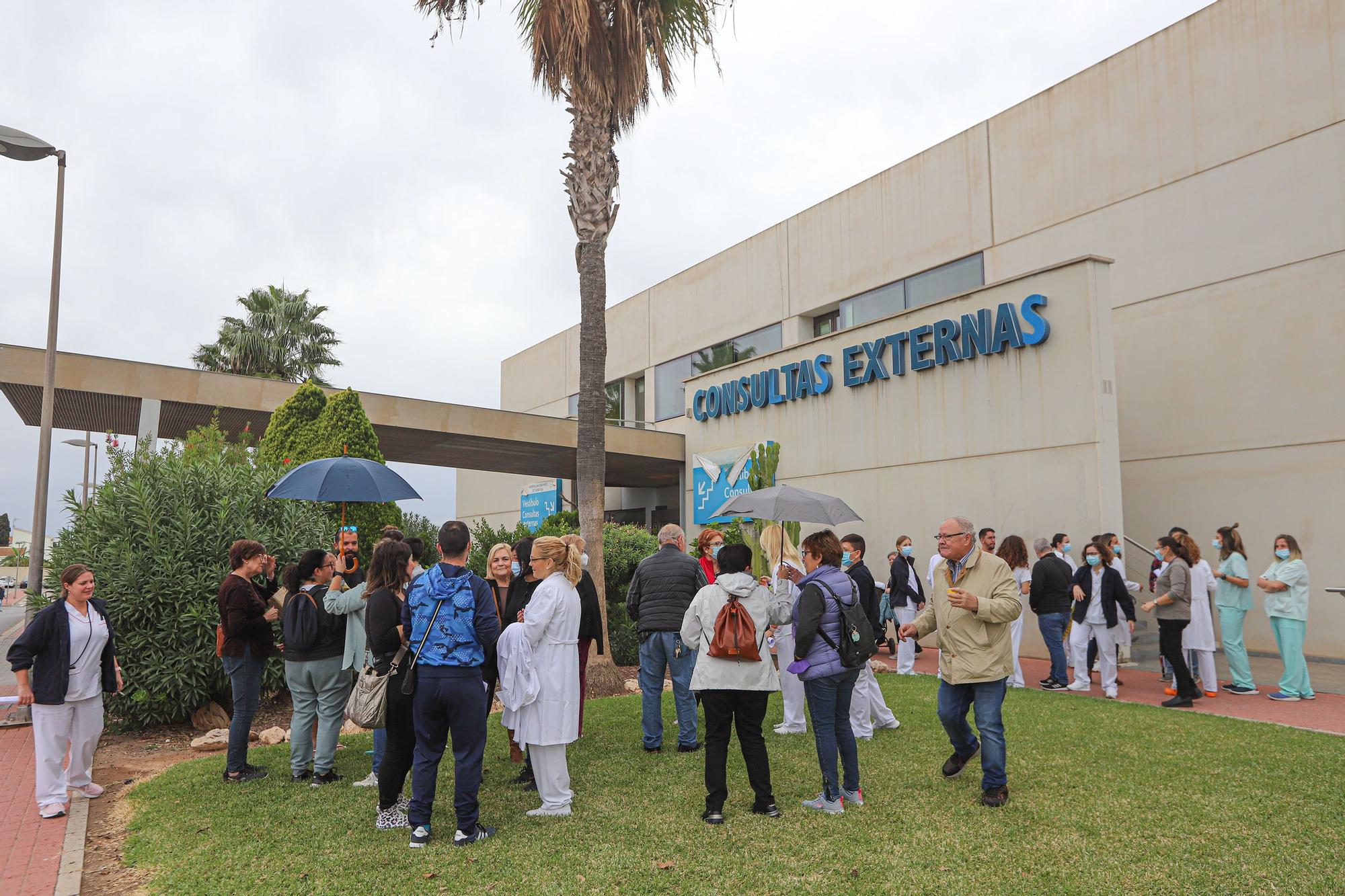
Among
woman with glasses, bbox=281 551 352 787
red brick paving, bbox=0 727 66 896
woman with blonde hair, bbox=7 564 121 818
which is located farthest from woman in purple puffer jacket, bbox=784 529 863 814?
woman with blonde hair, bbox=7 564 121 818

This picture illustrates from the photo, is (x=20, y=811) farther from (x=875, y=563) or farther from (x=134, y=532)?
(x=875, y=563)

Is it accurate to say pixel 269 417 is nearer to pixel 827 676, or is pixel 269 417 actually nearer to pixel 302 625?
pixel 302 625

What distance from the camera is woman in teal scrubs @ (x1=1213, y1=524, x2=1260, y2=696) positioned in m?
9.80

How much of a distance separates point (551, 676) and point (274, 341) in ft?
95.8

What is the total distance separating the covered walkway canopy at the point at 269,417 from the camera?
15.1 m

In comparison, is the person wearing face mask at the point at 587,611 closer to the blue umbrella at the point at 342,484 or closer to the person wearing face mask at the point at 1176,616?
the blue umbrella at the point at 342,484

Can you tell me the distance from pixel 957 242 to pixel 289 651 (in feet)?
52.4

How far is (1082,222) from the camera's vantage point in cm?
1591

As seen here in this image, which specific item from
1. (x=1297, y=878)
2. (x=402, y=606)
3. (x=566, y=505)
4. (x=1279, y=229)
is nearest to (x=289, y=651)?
(x=402, y=606)

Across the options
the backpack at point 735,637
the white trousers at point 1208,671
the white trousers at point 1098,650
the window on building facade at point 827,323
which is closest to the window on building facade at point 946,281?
the window on building facade at point 827,323

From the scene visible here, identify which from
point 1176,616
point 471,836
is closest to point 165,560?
point 471,836

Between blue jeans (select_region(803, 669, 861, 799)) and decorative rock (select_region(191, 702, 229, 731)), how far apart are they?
6742 millimetres

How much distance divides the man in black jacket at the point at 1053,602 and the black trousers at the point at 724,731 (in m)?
6.21

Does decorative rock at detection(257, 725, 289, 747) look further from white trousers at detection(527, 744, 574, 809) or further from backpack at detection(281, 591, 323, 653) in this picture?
white trousers at detection(527, 744, 574, 809)
